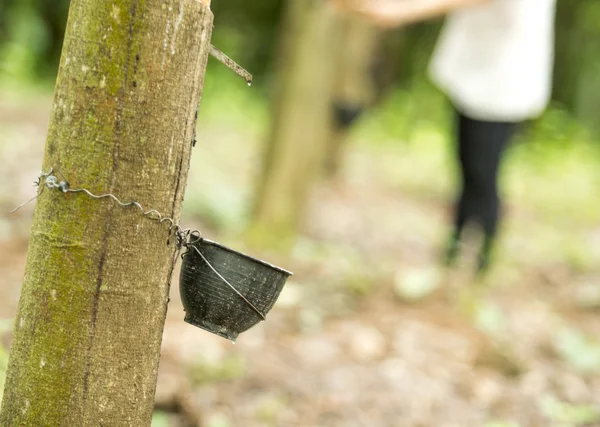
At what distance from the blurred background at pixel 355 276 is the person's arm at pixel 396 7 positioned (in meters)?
1.17

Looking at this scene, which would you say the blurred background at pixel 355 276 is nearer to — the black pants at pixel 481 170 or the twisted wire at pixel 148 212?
the black pants at pixel 481 170

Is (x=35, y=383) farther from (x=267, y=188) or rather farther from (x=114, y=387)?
(x=267, y=188)

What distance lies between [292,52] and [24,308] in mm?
3289

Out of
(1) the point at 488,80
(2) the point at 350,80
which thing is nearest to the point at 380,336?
(1) the point at 488,80

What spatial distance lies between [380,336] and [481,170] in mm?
1101

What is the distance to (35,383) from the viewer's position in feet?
4.71

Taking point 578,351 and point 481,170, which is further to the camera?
point 481,170

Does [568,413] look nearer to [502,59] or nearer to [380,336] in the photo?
[380,336]

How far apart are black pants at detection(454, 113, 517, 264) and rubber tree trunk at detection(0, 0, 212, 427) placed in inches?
102

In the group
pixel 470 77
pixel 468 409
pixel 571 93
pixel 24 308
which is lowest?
pixel 468 409

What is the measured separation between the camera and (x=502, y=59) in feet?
12.0

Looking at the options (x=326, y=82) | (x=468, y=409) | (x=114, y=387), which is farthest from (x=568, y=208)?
(x=114, y=387)

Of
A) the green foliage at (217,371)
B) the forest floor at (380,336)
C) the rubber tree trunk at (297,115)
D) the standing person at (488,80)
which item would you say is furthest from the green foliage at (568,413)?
the rubber tree trunk at (297,115)

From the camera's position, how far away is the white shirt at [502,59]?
3.60 meters
